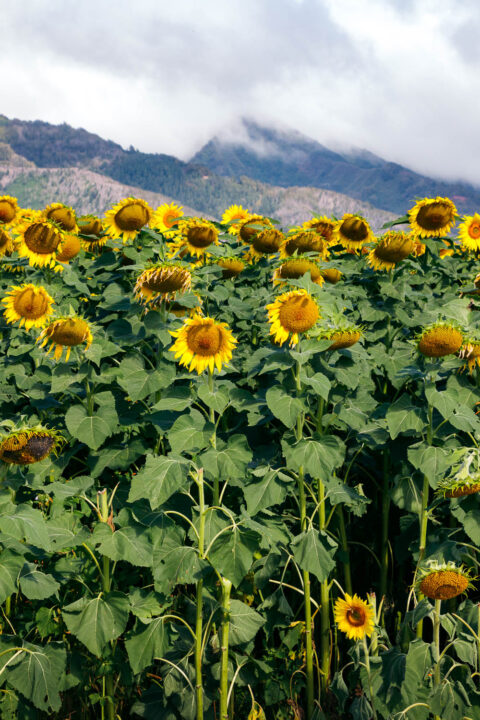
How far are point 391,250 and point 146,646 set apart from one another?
303 cm

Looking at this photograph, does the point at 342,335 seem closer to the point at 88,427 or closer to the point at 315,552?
the point at 315,552

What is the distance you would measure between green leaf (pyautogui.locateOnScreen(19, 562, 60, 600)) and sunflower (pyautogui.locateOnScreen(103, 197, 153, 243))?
2.83 metres

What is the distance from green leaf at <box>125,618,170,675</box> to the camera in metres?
2.61

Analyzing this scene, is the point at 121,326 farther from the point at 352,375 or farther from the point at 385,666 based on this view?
the point at 385,666

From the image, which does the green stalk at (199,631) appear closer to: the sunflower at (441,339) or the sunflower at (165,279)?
the sunflower at (165,279)

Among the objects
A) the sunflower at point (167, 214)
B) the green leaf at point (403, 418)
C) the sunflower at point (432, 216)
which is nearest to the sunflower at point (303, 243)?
the sunflower at point (432, 216)

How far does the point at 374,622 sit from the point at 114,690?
56.3 inches

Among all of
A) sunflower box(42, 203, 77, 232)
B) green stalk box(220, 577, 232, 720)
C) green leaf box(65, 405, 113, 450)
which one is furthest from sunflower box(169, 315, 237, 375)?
sunflower box(42, 203, 77, 232)

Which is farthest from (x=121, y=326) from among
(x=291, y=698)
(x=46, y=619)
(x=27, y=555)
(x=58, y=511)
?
(x=291, y=698)

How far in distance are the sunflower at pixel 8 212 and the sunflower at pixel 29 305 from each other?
2.26 meters

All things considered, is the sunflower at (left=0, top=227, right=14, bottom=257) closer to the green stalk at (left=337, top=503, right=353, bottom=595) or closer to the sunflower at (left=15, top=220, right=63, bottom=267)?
the sunflower at (left=15, top=220, right=63, bottom=267)

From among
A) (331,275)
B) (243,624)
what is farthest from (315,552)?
(331,275)

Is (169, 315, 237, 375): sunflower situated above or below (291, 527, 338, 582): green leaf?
above

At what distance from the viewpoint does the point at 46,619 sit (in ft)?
9.27
